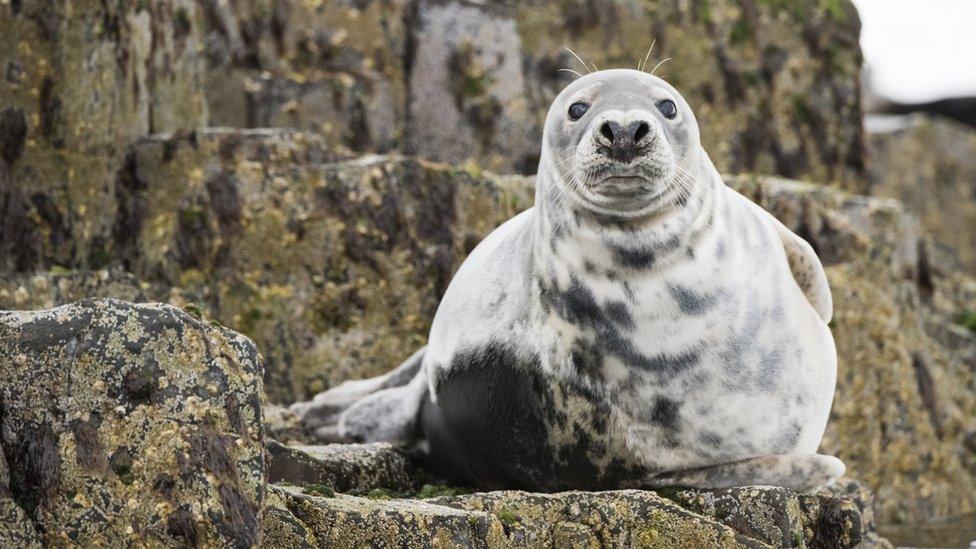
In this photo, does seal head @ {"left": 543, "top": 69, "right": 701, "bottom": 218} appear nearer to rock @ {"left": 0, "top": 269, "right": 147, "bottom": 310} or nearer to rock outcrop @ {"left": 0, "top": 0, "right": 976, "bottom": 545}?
rock outcrop @ {"left": 0, "top": 0, "right": 976, "bottom": 545}

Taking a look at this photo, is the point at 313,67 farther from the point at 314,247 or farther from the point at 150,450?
the point at 150,450

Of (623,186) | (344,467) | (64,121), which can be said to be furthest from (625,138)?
(64,121)

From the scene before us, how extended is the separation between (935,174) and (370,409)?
15.6 metres

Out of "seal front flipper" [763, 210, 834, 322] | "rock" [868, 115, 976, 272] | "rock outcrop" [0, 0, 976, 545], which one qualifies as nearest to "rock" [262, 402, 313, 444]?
"rock outcrop" [0, 0, 976, 545]

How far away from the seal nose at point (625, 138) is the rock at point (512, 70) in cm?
623

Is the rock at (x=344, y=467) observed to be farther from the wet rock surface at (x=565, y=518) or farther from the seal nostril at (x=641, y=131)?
the seal nostril at (x=641, y=131)

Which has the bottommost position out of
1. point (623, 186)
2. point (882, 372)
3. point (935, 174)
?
point (935, 174)

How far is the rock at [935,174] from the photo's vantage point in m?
20.9

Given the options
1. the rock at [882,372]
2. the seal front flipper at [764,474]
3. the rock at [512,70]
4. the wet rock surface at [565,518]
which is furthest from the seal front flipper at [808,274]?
the rock at [512,70]

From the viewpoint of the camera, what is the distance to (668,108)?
5.59m

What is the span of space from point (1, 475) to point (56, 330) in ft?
1.45

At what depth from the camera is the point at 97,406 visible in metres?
4.25

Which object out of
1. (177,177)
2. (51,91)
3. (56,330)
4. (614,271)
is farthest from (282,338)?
(56,330)

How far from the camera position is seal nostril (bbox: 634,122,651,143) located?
5266 mm
